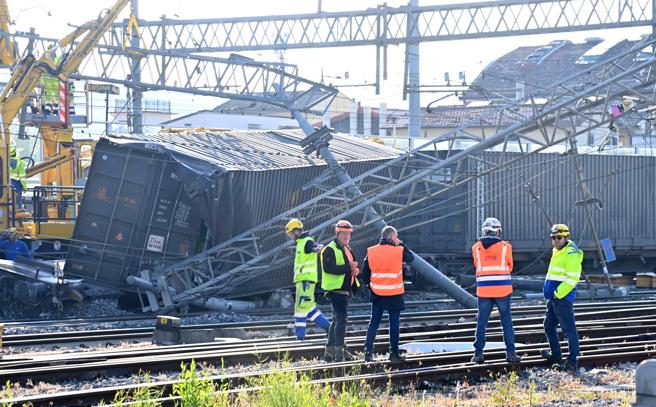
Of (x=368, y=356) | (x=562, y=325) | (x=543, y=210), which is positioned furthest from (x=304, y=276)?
(x=543, y=210)

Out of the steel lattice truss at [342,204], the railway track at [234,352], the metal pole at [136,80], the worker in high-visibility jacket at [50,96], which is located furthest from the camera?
the worker in high-visibility jacket at [50,96]

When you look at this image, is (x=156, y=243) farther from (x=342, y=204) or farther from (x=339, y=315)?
(x=339, y=315)

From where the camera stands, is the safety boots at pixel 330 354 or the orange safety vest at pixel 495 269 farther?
the safety boots at pixel 330 354

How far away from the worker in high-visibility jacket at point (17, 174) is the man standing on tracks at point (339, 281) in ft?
52.2

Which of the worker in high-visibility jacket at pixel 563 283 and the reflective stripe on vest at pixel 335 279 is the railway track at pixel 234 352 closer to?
the reflective stripe on vest at pixel 335 279

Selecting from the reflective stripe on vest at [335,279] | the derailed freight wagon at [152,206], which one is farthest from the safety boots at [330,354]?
the derailed freight wagon at [152,206]

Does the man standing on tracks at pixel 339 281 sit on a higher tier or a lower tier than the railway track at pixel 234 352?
higher

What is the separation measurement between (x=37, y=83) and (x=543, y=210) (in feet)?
49.0

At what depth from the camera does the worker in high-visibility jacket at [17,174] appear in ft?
88.5

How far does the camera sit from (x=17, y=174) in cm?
2816

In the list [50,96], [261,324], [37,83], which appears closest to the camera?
[261,324]

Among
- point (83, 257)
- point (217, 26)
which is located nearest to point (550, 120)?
point (83, 257)

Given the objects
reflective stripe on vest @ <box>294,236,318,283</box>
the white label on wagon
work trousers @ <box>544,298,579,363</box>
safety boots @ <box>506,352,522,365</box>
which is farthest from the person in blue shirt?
work trousers @ <box>544,298,579,363</box>

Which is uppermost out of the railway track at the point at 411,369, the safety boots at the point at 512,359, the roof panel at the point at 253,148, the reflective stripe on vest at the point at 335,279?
the roof panel at the point at 253,148
